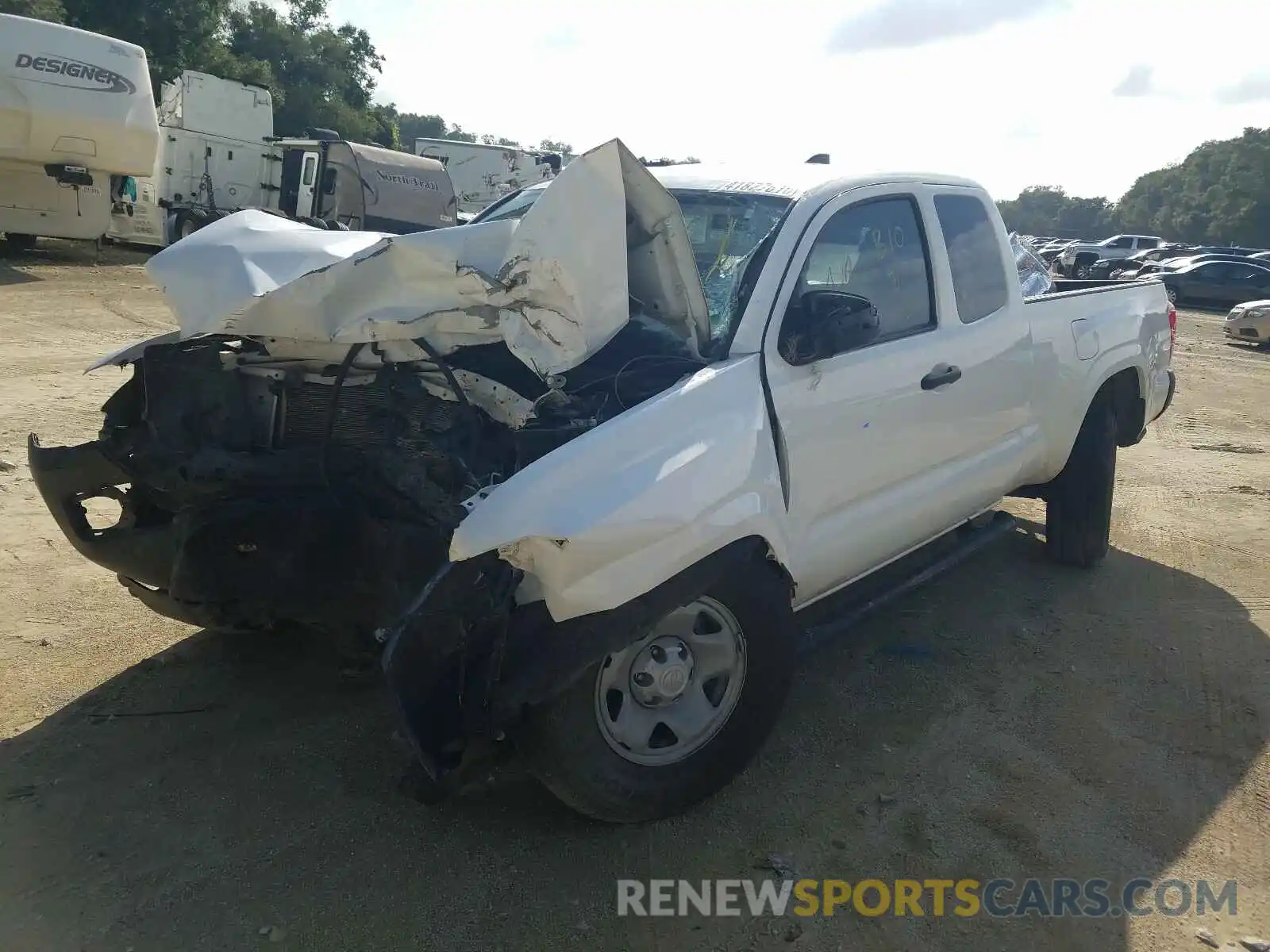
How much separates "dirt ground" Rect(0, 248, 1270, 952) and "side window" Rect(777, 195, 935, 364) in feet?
4.74

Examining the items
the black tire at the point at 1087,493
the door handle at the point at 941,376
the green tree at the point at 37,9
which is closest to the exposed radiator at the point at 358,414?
the door handle at the point at 941,376

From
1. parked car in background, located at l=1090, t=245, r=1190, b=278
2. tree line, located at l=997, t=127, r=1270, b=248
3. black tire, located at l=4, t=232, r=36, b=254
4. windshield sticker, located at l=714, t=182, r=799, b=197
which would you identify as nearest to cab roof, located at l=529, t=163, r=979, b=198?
windshield sticker, located at l=714, t=182, r=799, b=197

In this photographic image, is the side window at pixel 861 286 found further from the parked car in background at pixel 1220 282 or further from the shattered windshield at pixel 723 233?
the parked car in background at pixel 1220 282

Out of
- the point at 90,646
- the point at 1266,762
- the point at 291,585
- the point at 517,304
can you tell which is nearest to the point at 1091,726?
the point at 1266,762

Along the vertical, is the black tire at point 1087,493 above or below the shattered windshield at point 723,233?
below

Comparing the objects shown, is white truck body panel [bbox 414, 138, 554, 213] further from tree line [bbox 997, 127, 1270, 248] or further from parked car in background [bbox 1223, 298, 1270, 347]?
tree line [bbox 997, 127, 1270, 248]

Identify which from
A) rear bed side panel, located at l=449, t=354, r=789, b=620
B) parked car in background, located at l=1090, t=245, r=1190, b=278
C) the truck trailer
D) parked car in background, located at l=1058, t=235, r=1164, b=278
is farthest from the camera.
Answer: parked car in background, located at l=1058, t=235, r=1164, b=278

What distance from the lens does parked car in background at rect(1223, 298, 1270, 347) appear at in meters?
17.7

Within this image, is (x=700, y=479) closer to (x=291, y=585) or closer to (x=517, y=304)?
(x=517, y=304)

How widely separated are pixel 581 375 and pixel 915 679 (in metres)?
1.97

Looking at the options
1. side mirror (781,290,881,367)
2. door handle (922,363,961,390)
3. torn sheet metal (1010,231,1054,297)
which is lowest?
door handle (922,363,961,390)

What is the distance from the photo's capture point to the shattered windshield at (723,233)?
11.0ft

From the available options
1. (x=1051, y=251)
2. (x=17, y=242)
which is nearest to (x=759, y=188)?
(x=17, y=242)

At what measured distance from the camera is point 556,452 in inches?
102
